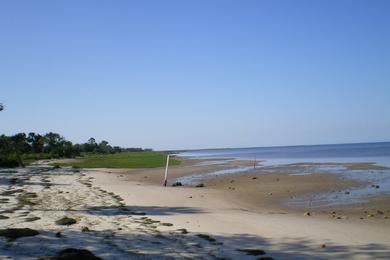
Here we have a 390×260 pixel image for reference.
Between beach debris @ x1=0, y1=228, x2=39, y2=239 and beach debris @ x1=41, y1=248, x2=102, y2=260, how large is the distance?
206 centimetres

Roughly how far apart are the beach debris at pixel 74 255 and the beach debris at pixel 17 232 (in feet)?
6.76

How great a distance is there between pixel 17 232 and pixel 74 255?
2.99 m

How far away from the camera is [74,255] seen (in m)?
8.88

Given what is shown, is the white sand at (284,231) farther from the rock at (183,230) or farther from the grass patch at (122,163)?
the grass patch at (122,163)

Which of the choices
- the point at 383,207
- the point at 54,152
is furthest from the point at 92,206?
the point at 54,152

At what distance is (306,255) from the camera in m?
10.1

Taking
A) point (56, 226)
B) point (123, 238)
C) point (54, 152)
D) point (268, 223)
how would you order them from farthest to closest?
1. point (54, 152)
2. point (268, 223)
3. point (56, 226)
4. point (123, 238)

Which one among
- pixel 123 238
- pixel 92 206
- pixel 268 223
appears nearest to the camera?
pixel 123 238

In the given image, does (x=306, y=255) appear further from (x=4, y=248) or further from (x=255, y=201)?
(x=255, y=201)

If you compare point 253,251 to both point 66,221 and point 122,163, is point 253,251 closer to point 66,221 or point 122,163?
point 66,221

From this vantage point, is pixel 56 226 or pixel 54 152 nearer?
pixel 56 226

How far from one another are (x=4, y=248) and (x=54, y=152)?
366 feet

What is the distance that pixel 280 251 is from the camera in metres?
10.6

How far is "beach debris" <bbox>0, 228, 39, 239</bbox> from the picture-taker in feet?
35.2
